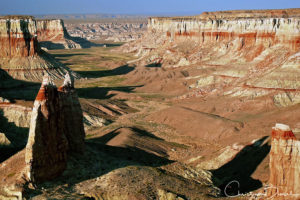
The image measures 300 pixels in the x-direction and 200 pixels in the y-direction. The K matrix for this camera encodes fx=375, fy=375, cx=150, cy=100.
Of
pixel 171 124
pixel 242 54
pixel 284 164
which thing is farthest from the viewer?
pixel 242 54

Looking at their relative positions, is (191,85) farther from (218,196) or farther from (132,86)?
(218,196)

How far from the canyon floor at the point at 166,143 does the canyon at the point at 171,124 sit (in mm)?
109

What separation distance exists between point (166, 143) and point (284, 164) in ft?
68.5

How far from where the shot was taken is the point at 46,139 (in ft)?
67.6

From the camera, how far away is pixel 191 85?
70.2m

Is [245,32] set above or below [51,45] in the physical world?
above

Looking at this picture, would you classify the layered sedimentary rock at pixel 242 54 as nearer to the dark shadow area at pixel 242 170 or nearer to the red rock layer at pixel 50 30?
the dark shadow area at pixel 242 170

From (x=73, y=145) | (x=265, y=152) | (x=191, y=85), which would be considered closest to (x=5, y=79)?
(x=191, y=85)

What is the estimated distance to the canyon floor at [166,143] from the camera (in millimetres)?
20953

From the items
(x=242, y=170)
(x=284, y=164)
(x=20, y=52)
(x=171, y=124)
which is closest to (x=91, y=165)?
(x=284, y=164)

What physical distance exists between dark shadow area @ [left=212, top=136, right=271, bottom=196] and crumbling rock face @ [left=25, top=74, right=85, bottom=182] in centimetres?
1069

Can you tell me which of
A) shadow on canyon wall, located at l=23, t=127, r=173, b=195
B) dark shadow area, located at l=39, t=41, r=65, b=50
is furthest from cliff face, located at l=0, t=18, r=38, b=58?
dark shadow area, located at l=39, t=41, r=65, b=50

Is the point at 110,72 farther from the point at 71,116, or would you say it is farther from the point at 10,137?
→ the point at 71,116

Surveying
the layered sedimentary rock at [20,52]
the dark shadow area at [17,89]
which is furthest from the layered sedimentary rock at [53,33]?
the dark shadow area at [17,89]
